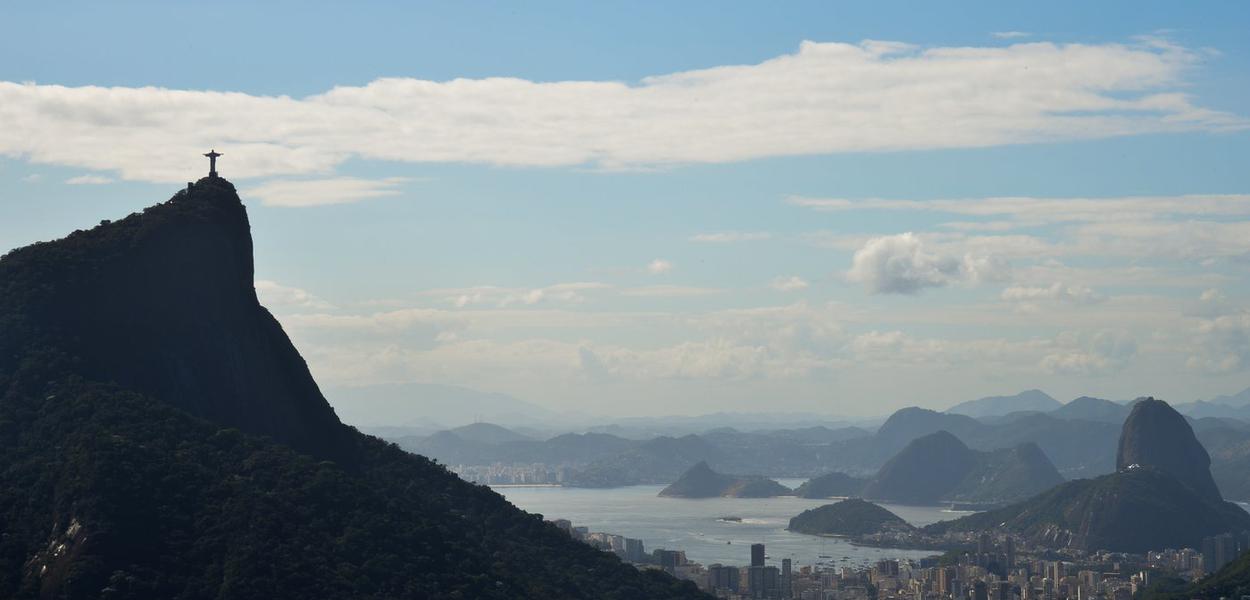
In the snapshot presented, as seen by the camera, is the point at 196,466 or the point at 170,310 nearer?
the point at 196,466

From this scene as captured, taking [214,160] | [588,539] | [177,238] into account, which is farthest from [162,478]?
[588,539]

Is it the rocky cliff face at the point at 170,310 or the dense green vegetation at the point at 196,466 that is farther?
the rocky cliff face at the point at 170,310

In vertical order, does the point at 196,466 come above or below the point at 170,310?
below

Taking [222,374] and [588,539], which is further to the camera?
[588,539]

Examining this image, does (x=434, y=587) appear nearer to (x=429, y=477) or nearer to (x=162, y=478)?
(x=162, y=478)
